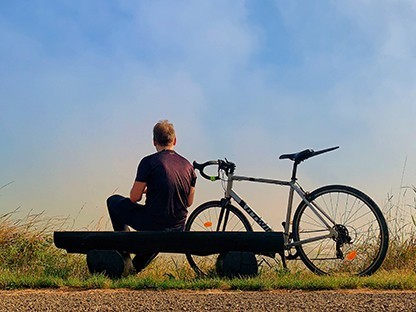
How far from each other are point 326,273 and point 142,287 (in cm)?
214

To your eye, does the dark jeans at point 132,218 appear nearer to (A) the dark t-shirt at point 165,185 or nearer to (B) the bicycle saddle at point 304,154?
(A) the dark t-shirt at point 165,185

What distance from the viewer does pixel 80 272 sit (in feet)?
26.7

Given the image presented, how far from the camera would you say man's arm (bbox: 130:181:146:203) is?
729 cm

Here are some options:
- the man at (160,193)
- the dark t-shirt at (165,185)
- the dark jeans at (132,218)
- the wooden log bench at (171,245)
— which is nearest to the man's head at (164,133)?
the man at (160,193)

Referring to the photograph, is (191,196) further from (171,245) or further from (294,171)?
(294,171)

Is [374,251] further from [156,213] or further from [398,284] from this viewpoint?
[156,213]

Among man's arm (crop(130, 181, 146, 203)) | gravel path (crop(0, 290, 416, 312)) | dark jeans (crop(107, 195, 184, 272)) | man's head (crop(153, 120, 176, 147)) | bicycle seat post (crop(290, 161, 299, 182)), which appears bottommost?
gravel path (crop(0, 290, 416, 312))

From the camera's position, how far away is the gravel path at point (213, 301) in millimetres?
5312

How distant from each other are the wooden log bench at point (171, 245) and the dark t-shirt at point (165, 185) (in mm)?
286

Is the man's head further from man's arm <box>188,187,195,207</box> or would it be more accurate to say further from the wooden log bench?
the wooden log bench

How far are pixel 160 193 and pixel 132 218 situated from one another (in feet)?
1.63

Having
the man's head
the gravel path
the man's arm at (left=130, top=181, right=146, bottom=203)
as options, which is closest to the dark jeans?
the man's arm at (left=130, top=181, right=146, bottom=203)

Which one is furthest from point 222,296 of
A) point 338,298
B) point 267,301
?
point 338,298

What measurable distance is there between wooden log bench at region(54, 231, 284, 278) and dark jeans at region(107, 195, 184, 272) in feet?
0.71
